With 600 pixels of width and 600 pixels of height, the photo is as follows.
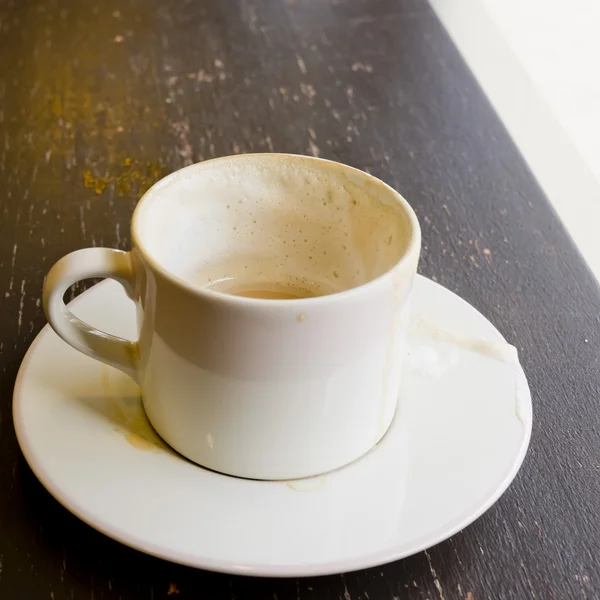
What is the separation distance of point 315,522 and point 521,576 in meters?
0.12

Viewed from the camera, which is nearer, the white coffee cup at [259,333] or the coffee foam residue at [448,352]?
the white coffee cup at [259,333]

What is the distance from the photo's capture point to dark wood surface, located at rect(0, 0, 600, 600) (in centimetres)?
39

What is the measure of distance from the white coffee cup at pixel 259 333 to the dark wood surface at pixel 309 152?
74 millimetres

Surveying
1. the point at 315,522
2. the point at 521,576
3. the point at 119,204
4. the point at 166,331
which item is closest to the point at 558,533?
the point at 521,576

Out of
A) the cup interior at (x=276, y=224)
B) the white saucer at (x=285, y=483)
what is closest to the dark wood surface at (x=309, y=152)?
the white saucer at (x=285, y=483)

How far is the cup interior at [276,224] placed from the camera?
448mm

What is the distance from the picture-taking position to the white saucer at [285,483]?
1.18 ft

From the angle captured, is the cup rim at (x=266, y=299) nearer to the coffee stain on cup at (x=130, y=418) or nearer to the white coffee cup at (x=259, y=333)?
the white coffee cup at (x=259, y=333)

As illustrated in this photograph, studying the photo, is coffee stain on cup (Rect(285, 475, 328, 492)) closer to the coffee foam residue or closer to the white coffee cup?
the white coffee cup

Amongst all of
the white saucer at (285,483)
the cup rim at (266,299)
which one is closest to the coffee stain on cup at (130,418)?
the white saucer at (285,483)

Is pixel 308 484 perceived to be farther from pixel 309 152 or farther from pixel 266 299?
pixel 309 152

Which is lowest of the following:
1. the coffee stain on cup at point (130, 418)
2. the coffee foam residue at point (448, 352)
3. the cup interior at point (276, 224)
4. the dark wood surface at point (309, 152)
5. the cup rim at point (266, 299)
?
the dark wood surface at point (309, 152)

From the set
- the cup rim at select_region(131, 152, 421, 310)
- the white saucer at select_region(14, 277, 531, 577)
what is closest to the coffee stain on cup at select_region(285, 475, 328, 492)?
the white saucer at select_region(14, 277, 531, 577)

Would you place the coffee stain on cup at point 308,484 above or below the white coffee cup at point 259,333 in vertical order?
below
